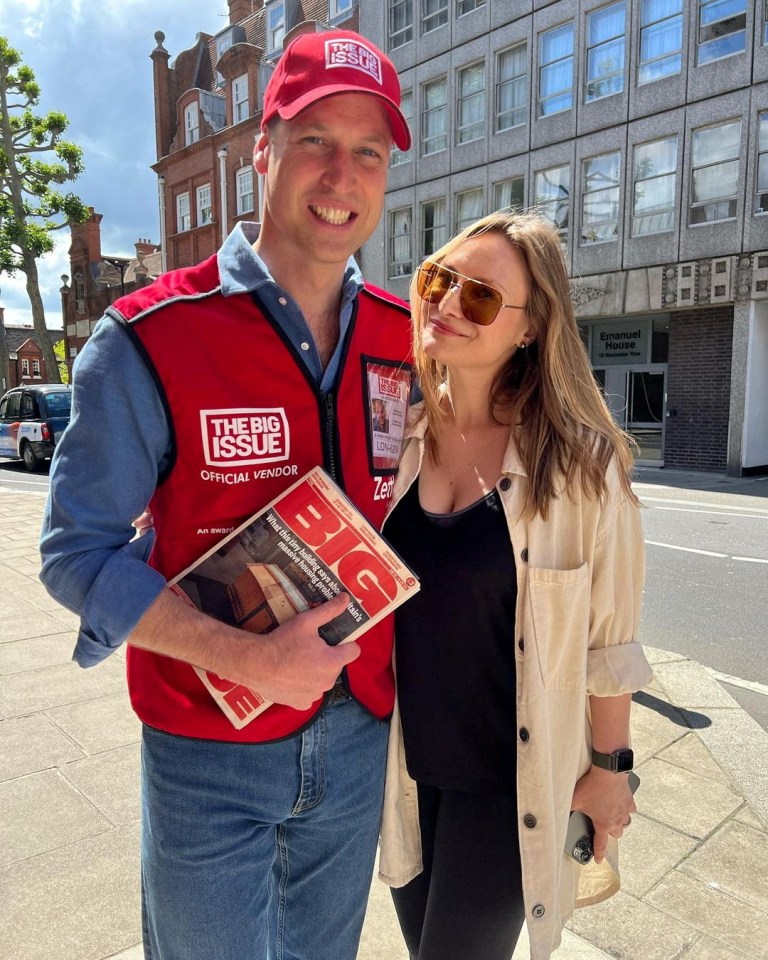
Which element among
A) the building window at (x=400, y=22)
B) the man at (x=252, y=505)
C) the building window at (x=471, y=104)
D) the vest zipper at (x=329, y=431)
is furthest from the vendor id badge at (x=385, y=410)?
the building window at (x=400, y=22)

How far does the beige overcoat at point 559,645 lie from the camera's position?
1.71 metres

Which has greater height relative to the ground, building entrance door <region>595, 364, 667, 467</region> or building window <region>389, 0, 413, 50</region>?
building window <region>389, 0, 413, 50</region>

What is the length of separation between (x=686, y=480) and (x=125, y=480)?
15.6 meters

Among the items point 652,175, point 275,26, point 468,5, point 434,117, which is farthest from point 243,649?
point 275,26

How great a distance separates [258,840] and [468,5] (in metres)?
23.1

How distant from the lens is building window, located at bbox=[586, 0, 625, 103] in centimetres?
1708

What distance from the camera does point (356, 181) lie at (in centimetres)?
163

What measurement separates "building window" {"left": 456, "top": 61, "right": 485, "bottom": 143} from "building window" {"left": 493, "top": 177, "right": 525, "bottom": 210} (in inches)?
62.0

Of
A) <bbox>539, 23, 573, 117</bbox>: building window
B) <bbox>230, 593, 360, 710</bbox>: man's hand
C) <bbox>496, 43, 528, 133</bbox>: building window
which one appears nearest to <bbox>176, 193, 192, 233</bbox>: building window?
<bbox>496, 43, 528, 133</bbox>: building window

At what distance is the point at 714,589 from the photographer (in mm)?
6703

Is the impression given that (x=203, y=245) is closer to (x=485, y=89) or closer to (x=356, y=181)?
(x=485, y=89)

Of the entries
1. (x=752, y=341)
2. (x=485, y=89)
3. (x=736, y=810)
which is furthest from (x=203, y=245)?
(x=736, y=810)

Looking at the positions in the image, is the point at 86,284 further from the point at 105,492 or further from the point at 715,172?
the point at 105,492

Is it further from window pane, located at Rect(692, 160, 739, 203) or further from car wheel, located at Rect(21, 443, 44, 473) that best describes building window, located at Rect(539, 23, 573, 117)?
car wheel, located at Rect(21, 443, 44, 473)
